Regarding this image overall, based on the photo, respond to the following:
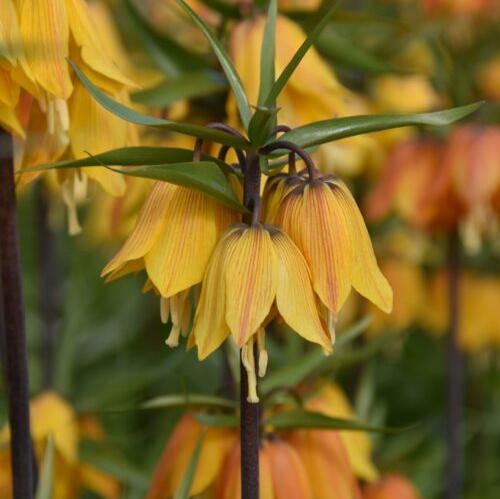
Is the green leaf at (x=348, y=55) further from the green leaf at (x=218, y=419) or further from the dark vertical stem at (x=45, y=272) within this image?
the dark vertical stem at (x=45, y=272)

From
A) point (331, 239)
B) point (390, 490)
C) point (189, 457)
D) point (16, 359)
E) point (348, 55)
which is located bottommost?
point (390, 490)

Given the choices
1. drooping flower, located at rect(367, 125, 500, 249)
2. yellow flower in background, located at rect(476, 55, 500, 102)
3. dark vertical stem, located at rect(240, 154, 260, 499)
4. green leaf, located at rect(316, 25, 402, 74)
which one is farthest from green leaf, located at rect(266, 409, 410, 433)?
yellow flower in background, located at rect(476, 55, 500, 102)

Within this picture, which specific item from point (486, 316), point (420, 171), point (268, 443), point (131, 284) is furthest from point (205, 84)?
point (131, 284)

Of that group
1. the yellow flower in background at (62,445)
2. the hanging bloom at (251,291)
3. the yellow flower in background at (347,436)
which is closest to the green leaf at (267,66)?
the hanging bloom at (251,291)

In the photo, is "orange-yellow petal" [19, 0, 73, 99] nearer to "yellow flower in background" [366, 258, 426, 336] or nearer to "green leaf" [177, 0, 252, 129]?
"green leaf" [177, 0, 252, 129]

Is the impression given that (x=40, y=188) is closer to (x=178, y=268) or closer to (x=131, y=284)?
(x=131, y=284)

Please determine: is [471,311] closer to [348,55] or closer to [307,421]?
[348,55]

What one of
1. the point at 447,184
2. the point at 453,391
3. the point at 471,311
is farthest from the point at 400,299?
the point at 447,184

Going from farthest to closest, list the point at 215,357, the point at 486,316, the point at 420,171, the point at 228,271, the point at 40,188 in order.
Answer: the point at 486,316 < the point at 40,188 < the point at 420,171 < the point at 215,357 < the point at 228,271
